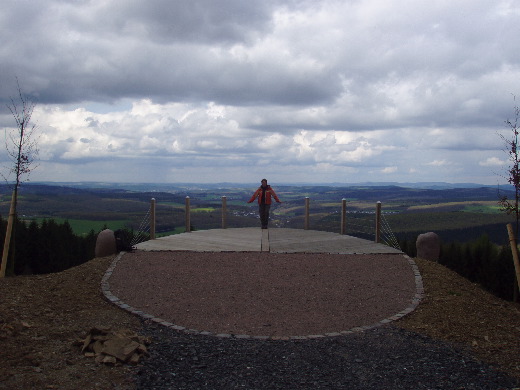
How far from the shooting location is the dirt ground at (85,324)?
5.32 meters

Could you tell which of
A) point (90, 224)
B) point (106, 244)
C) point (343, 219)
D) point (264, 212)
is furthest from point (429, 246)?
point (90, 224)

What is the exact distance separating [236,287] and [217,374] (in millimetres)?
3764

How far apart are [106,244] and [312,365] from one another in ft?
25.6

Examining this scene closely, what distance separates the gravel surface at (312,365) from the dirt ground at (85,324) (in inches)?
15.8

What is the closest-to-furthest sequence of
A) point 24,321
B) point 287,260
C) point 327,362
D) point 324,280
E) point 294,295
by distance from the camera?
point 327,362 < point 24,321 < point 294,295 < point 324,280 < point 287,260

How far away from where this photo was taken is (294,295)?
903 cm

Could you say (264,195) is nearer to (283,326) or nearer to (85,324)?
(283,326)

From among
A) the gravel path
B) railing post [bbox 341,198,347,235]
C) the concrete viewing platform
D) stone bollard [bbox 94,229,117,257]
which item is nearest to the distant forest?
railing post [bbox 341,198,347,235]

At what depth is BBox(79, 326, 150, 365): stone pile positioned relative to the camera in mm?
5703

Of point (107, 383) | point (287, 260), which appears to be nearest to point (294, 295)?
point (287, 260)

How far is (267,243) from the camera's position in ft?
47.2

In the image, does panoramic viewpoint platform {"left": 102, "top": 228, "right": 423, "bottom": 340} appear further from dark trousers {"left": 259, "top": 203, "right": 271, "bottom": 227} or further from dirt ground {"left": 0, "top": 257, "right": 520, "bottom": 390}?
dark trousers {"left": 259, "top": 203, "right": 271, "bottom": 227}

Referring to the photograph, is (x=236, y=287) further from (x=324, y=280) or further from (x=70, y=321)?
(x=70, y=321)

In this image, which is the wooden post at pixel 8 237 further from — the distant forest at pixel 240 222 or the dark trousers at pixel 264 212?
the dark trousers at pixel 264 212
